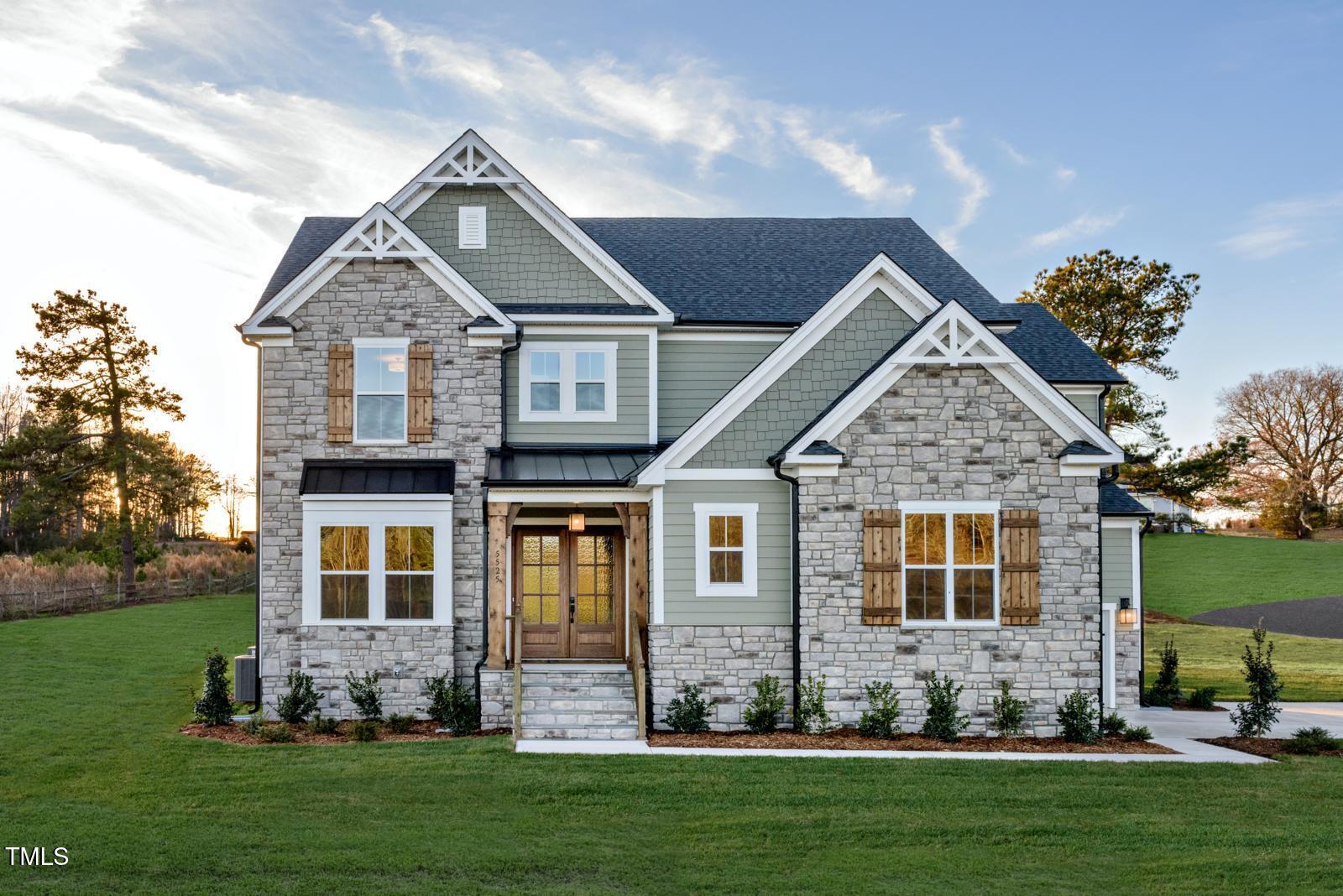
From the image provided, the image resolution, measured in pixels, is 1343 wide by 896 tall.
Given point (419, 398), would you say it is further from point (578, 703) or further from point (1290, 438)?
point (1290, 438)

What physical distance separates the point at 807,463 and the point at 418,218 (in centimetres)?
814

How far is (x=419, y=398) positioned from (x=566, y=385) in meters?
2.47

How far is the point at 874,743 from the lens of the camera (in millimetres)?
12047

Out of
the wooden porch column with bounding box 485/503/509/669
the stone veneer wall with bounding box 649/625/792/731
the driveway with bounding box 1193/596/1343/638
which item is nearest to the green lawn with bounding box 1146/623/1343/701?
the driveway with bounding box 1193/596/1343/638

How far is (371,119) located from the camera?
1878 cm

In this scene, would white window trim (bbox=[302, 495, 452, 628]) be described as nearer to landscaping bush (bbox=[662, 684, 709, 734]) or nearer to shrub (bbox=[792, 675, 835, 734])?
landscaping bush (bbox=[662, 684, 709, 734])

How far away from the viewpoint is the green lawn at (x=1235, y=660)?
1953 centimetres

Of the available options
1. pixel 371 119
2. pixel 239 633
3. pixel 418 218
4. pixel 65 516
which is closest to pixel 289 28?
pixel 371 119

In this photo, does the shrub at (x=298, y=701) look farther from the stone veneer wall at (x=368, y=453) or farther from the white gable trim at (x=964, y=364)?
the white gable trim at (x=964, y=364)

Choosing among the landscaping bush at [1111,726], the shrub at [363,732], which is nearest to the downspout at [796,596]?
the landscaping bush at [1111,726]

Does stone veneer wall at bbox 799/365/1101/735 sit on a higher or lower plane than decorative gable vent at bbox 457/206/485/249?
lower

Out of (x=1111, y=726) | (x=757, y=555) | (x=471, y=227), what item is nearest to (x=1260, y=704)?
(x=1111, y=726)

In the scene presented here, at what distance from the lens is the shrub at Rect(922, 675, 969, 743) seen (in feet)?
40.5

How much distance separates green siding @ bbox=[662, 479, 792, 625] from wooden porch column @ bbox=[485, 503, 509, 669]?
256 centimetres
